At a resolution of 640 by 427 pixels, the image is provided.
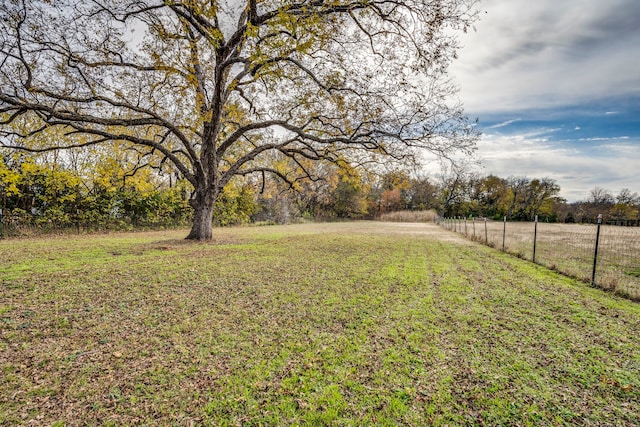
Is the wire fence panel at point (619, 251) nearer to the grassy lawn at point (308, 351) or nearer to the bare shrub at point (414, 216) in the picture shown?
the grassy lawn at point (308, 351)

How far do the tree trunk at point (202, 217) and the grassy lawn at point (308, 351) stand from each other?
17.5ft

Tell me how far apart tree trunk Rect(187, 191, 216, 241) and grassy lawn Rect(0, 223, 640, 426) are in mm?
5322

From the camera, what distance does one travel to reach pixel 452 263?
8.51 metres

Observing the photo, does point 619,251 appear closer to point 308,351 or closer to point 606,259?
point 606,259

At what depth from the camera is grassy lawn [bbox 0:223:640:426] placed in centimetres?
227

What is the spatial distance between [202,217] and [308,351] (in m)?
9.60

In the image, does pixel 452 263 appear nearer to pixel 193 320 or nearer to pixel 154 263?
pixel 193 320

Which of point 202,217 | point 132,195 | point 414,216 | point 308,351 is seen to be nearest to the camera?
point 308,351

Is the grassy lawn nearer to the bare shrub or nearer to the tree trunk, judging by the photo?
the tree trunk

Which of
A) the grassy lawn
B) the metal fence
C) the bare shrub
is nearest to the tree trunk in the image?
the grassy lawn

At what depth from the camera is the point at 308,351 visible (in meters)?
3.15

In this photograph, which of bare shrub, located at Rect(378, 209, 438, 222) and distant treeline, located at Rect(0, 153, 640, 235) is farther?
bare shrub, located at Rect(378, 209, 438, 222)

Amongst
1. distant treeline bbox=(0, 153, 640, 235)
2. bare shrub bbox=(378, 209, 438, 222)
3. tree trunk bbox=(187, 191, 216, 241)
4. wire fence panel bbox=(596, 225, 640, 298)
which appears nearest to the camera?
wire fence panel bbox=(596, 225, 640, 298)

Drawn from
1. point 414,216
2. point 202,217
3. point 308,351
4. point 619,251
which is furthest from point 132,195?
point 414,216
